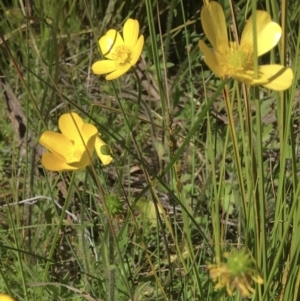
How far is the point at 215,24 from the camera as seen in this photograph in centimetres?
65

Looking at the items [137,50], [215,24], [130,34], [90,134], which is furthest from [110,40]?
[215,24]

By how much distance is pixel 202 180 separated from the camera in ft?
5.29

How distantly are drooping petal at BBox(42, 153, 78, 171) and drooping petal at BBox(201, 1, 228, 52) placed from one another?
254 mm

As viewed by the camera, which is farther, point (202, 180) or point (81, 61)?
point (81, 61)

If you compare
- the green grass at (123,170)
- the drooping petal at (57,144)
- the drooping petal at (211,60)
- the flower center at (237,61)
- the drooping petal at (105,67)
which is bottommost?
the green grass at (123,170)

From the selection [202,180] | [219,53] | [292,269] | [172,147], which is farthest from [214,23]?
[202,180]

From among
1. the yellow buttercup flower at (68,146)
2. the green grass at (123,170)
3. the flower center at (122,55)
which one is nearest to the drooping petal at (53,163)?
the yellow buttercup flower at (68,146)

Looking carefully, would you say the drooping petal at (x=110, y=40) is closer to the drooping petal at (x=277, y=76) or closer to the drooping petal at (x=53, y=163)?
the drooping petal at (x=53, y=163)

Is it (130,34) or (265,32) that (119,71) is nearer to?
(130,34)

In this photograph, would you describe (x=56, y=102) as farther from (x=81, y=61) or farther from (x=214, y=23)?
(x=214, y=23)

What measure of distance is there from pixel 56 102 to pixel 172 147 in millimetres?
986

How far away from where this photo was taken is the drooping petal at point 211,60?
57 centimetres

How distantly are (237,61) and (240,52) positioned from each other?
0.14 feet

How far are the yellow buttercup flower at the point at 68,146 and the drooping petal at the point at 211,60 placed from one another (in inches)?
8.5
